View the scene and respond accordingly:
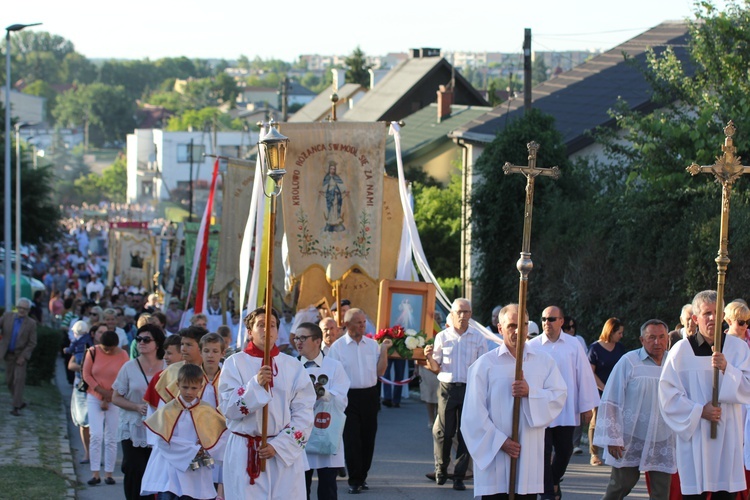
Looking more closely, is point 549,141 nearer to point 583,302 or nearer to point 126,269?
point 583,302

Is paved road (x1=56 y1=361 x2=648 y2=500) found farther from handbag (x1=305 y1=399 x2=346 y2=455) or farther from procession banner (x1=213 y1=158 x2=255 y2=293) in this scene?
procession banner (x1=213 y1=158 x2=255 y2=293)

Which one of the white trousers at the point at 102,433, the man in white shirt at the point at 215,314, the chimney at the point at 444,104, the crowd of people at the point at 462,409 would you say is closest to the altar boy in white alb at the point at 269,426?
the crowd of people at the point at 462,409

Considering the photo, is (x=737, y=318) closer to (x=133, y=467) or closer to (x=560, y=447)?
(x=560, y=447)

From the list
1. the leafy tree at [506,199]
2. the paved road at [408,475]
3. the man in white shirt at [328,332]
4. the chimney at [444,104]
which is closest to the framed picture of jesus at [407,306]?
the paved road at [408,475]

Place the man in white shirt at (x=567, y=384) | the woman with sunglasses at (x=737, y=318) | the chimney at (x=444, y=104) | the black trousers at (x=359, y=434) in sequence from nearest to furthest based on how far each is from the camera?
1. the woman with sunglasses at (x=737, y=318)
2. the man in white shirt at (x=567, y=384)
3. the black trousers at (x=359, y=434)
4. the chimney at (x=444, y=104)

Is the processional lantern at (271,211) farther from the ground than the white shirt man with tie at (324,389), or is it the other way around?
the processional lantern at (271,211)

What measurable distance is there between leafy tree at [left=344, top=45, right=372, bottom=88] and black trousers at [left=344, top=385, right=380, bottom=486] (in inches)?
2822

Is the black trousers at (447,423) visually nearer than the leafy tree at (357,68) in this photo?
Yes

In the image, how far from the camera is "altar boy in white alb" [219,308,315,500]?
27.7 feet

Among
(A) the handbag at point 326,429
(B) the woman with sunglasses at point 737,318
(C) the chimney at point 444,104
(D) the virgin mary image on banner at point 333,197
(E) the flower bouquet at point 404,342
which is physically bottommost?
(A) the handbag at point 326,429

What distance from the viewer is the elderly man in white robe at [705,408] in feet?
28.7

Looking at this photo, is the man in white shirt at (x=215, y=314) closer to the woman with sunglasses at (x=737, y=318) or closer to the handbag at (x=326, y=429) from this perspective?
the handbag at (x=326, y=429)

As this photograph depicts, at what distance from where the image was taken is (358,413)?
12688mm

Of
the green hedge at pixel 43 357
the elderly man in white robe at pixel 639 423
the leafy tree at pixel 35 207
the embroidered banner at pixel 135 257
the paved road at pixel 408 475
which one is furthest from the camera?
the leafy tree at pixel 35 207
